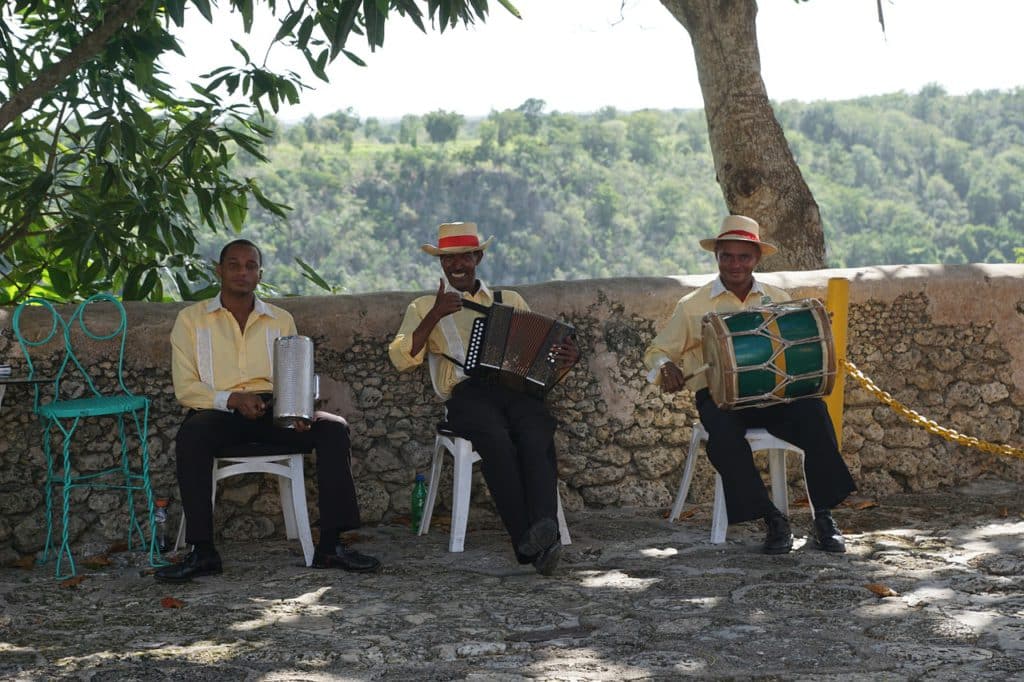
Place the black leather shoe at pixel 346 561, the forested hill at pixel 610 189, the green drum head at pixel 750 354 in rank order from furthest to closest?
the forested hill at pixel 610 189 → the green drum head at pixel 750 354 → the black leather shoe at pixel 346 561

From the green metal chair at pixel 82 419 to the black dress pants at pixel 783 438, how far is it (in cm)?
214

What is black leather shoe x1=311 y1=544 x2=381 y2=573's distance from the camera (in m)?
4.55

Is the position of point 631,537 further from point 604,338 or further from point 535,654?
point 535,654

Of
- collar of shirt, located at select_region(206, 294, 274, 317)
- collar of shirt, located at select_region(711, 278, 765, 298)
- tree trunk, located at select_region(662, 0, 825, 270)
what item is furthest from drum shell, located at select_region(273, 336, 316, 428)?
tree trunk, located at select_region(662, 0, 825, 270)

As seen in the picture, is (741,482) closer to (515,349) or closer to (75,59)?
(515,349)

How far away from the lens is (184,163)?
18.9 feet

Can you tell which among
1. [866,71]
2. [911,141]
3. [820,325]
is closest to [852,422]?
[820,325]

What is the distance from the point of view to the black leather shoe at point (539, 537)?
4438 mm

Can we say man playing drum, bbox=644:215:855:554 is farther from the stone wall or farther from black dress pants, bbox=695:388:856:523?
the stone wall

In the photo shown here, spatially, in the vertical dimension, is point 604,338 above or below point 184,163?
below

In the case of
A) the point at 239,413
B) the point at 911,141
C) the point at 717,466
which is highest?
the point at 911,141

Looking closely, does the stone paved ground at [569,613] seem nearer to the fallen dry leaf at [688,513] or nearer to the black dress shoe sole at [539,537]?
the black dress shoe sole at [539,537]

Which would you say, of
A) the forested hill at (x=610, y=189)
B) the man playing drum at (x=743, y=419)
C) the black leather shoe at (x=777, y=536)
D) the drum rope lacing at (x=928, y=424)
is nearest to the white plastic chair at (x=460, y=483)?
the man playing drum at (x=743, y=419)

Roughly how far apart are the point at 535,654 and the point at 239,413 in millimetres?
1680
